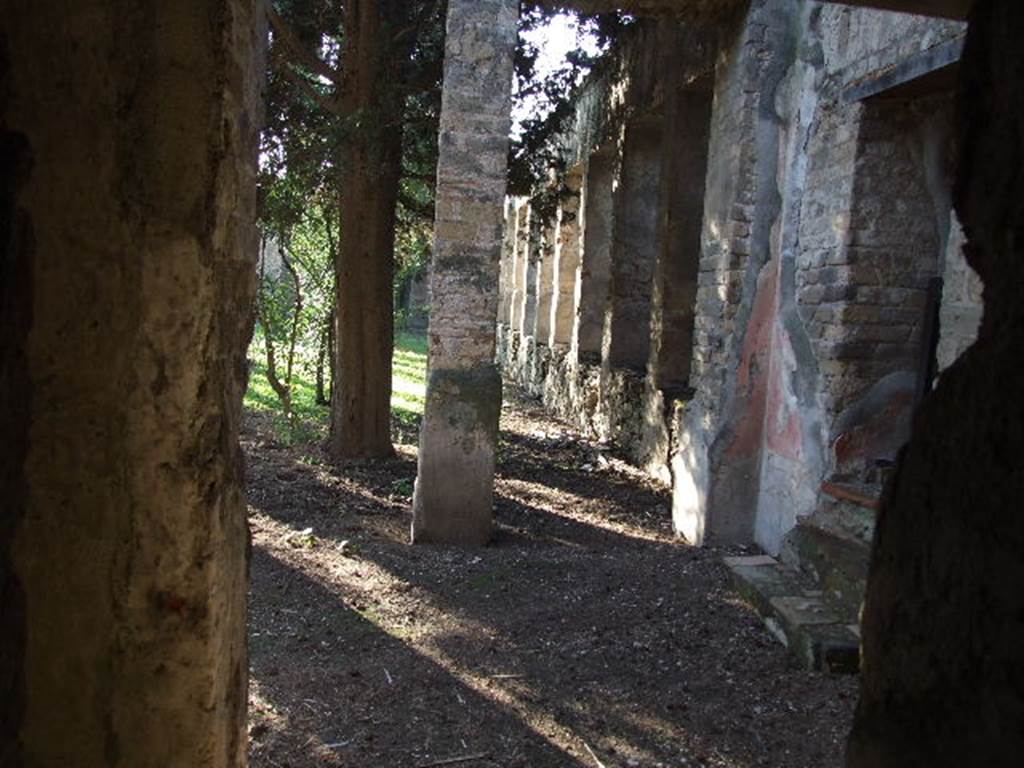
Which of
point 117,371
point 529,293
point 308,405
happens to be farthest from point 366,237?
point 529,293

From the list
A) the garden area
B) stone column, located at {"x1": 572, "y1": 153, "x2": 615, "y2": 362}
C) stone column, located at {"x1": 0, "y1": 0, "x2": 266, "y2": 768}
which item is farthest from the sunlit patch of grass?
stone column, located at {"x1": 0, "y1": 0, "x2": 266, "y2": 768}

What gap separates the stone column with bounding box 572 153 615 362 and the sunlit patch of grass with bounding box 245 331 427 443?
2.44 metres

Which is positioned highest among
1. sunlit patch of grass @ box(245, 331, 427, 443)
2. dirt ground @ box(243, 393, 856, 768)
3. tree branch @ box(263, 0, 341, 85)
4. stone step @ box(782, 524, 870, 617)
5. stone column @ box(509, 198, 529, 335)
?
tree branch @ box(263, 0, 341, 85)

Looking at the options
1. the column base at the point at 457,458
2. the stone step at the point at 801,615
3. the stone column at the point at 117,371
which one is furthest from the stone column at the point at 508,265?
the stone column at the point at 117,371

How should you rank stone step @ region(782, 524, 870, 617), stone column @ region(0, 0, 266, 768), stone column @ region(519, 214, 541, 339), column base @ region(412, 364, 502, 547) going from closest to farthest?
stone column @ region(0, 0, 266, 768) → stone step @ region(782, 524, 870, 617) → column base @ region(412, 364, 502, 547) → stone column @ region(519, 214, 541, 339)

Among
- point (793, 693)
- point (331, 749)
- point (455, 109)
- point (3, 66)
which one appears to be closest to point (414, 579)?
point (331, 749)

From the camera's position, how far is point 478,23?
18.3 feet

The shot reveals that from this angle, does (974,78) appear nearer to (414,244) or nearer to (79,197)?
(79,197)

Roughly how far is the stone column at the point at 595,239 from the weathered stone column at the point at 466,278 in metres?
6.17

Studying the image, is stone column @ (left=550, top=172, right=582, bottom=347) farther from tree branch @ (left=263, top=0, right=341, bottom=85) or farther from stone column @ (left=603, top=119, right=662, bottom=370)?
tree branch @ (left=263, top=0, right=341, bottom=85)

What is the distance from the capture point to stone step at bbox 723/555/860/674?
3717mm

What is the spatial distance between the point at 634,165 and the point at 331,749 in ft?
26.6

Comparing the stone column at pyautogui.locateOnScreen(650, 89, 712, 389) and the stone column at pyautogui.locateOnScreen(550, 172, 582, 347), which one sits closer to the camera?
the stone column at pyautogui.locateOnScreen(650, 89, 712, 389)

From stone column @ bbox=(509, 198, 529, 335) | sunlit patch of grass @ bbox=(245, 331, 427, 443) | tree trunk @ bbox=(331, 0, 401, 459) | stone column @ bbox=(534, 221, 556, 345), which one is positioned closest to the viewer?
tree trunk @ bbox=(331, 0, 401, 459)
